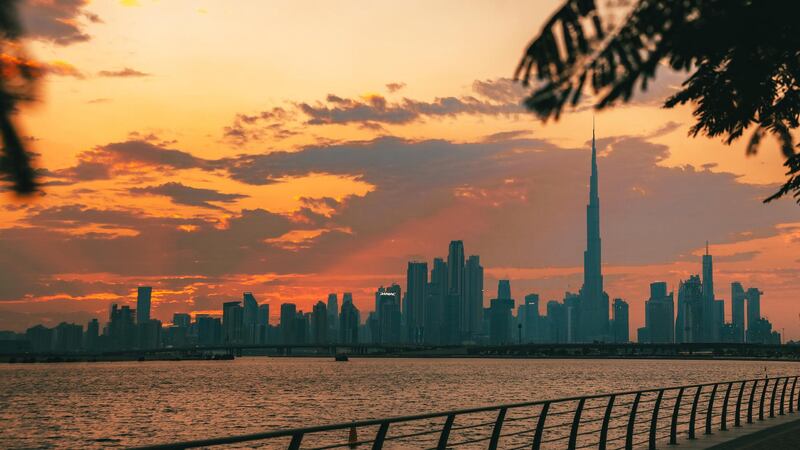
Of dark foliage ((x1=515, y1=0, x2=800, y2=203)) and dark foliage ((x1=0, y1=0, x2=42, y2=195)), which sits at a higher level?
dark foliage ((x1=515, y1=0, x2=800, y2=203))

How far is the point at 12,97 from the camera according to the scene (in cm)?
128

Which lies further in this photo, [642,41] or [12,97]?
[642,41]

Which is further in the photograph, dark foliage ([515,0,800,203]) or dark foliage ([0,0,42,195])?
dark foliage ([515,0,800,203])

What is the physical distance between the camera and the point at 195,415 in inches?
3691

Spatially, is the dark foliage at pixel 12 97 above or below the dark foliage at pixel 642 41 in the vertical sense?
below

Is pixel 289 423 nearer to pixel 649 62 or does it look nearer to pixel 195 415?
pixel 195 415

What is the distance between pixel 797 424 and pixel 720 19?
23.1 m

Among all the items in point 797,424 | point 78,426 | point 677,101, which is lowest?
point 78,426

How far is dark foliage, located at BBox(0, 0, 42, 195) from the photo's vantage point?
49.8 inches

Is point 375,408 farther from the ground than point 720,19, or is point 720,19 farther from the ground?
point 720,19

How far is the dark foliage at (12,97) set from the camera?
4.15 feet

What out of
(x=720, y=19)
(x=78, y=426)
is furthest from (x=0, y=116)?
(x=78, y=426)

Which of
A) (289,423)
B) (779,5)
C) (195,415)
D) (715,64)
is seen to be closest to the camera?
(779,5)

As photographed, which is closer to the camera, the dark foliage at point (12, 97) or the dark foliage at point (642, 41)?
the dark foliage at point (12, 97)
